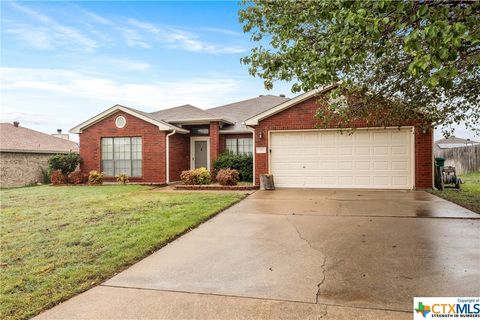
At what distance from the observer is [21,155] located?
724 inches

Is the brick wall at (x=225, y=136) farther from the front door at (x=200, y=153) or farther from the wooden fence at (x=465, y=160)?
the wooden fence at (x=465, y=160)

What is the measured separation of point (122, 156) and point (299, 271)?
13879 mm

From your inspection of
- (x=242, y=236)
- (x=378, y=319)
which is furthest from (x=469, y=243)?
(x=242, y=236)

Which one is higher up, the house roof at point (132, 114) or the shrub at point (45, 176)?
the house roof at point (132, 114)

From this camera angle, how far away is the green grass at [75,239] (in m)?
3.68

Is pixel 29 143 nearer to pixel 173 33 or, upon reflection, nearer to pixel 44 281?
pixel 173 33

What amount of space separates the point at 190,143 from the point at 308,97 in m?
7.36

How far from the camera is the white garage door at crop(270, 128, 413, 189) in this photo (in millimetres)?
11938

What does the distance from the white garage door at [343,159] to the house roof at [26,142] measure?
14.7 meters

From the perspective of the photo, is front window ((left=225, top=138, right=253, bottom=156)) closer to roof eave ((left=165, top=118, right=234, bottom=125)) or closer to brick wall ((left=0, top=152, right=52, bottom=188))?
roof eave ((left=165, top=118, right=234, bottom=125))

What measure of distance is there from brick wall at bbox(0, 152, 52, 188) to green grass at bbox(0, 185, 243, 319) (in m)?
9.06

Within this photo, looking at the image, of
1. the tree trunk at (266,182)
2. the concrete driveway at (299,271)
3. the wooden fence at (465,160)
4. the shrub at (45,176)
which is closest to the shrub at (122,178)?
the shrub at (45,176)

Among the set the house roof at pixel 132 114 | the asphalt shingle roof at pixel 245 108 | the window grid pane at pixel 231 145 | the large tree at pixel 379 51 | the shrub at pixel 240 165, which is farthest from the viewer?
the asphalt shingle roof at pixel 245 108

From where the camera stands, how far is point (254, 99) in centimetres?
2208
